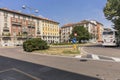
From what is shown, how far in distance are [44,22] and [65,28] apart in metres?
29.8

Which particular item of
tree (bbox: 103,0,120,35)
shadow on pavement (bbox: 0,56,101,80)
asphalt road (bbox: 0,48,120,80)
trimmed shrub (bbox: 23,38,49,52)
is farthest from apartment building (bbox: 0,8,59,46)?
shadow on pavement (bbox: 0,56,101,80)

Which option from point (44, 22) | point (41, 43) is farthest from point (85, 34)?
point (41, 43)

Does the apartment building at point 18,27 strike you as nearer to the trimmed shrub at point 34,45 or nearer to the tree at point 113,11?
the tree at point 113,11

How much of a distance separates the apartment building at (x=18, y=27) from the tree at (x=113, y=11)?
36.9 meters

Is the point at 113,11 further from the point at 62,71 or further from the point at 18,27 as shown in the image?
the point at 18,27

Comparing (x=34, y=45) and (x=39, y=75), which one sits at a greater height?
(x=34, y=45)

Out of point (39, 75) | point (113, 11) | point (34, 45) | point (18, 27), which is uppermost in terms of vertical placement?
point (18, 27)

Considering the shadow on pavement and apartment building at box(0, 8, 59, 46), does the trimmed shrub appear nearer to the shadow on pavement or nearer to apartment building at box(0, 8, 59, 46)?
the shadow on pavement

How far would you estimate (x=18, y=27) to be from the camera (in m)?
77.2

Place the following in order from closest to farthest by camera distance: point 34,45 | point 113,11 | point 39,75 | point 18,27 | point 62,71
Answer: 1. point 39,75
2. point 62,71
3. point 34,45
4. point 113,11
5. point 18,27

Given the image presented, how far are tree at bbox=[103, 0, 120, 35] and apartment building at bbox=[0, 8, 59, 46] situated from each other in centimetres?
3691

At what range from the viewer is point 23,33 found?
3167 inches

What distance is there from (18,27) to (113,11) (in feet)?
175

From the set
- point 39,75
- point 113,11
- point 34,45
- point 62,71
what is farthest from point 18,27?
point 39,75
